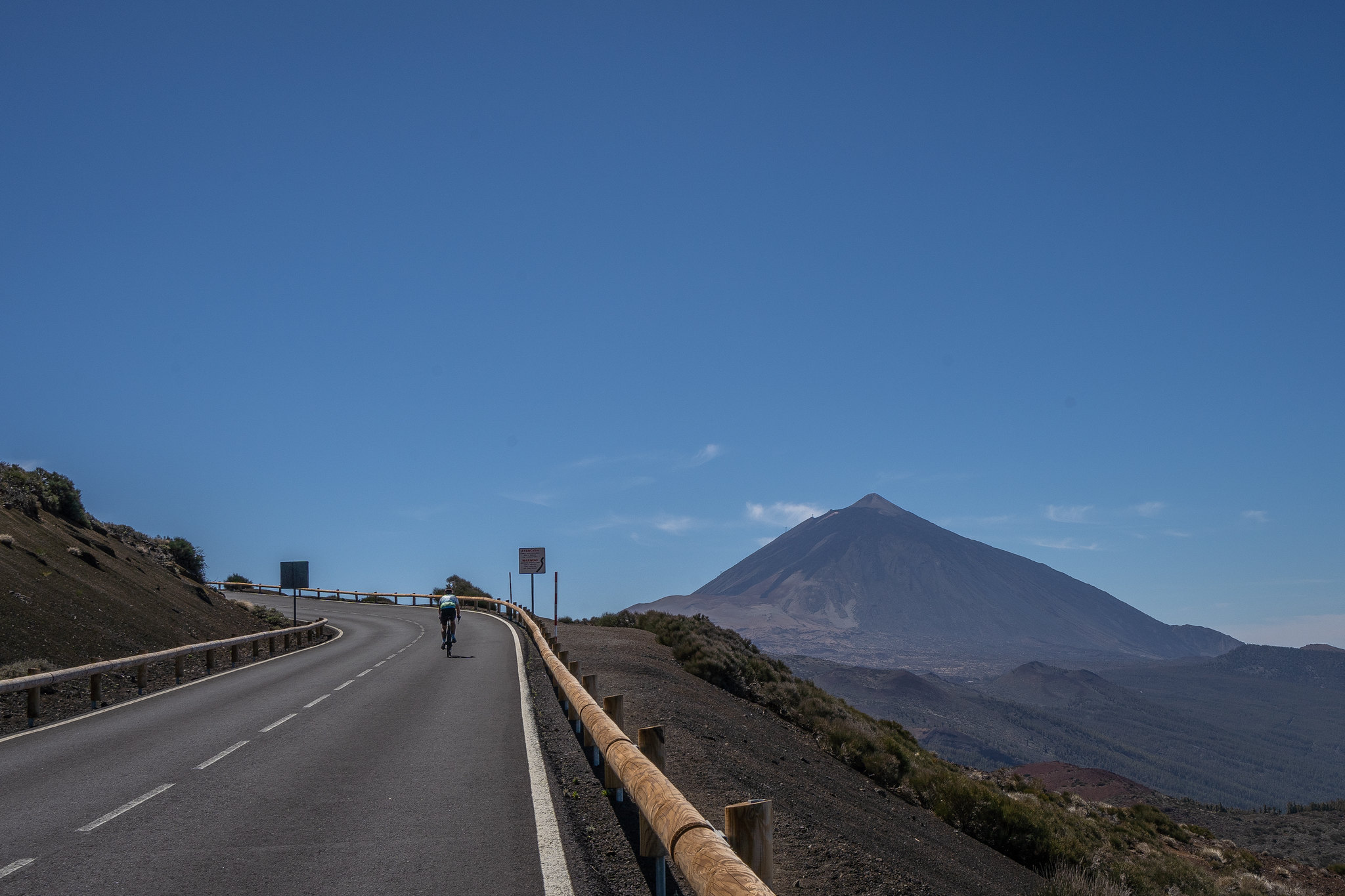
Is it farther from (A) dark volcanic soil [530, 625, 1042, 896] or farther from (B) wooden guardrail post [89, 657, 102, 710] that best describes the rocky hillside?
(A) dark volcanic soil [530, 625, 1042, 896]

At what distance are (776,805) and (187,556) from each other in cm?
3897

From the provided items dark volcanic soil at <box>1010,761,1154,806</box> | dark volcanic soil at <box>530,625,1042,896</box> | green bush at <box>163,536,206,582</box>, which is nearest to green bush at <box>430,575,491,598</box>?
green bush at <box>163,536,206,582</box>

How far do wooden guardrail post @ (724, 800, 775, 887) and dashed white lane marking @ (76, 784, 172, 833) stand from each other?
205 inches

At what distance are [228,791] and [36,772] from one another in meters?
2.47

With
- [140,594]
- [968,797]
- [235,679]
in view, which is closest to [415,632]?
[140,594]

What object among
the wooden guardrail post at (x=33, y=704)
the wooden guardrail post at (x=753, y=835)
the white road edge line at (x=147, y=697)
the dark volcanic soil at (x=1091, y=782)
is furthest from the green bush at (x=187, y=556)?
the dark volcanic soil at (x=1091, y=782)

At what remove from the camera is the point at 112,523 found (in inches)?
1654

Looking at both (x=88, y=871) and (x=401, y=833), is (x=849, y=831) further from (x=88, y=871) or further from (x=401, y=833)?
(x=88, y=871)

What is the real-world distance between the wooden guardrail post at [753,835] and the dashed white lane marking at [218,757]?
6.93m

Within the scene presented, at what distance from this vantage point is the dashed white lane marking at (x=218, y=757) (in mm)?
8922

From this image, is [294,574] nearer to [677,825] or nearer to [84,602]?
[84,602]

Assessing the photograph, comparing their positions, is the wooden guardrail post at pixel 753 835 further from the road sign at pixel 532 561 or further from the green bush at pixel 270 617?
the green bush at pixel 270 617

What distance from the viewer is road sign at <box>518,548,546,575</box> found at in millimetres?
30172

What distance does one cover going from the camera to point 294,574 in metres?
38.8
